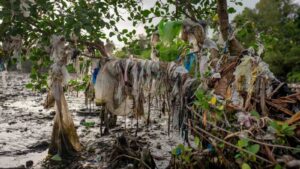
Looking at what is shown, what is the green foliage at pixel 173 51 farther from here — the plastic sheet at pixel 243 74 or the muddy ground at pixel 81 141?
the plastic sheet at pixel 243 74

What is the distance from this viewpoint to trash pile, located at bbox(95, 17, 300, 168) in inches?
128

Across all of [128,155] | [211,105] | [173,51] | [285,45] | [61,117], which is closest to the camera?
[211,105]

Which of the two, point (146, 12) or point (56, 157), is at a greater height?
point (146, 12)

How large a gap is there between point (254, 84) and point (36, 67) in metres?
4.57

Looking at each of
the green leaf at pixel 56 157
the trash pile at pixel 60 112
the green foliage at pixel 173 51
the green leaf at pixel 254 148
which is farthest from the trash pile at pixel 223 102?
the green leaf at pixel 56 157

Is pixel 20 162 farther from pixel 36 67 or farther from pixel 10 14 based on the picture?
pixel 10 14

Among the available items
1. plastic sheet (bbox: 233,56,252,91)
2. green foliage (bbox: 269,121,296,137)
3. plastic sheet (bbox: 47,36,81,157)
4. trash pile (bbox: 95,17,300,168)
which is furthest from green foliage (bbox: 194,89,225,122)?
plastic sheet (bbox: 47,36,81,157)

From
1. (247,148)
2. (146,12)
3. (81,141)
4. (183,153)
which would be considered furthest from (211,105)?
(81,141)

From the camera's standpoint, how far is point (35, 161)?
6.91m

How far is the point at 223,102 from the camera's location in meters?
3.81

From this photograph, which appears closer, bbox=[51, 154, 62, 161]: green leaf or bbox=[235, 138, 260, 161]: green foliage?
bbox=[235, 138, 260, 161]: green foliage

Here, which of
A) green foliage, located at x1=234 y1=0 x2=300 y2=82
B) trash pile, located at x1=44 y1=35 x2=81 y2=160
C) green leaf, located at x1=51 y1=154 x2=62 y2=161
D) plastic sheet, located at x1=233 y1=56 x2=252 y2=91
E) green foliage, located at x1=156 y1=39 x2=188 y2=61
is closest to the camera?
plastic sheet, located at x1=233 y1=56 x2=252 y2=91

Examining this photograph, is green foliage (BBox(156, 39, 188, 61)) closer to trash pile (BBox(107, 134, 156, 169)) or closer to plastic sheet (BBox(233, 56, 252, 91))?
plastic sheet (BBox(233, 56, 252, 91))

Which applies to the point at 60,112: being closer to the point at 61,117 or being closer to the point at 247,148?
the point at 61,117
